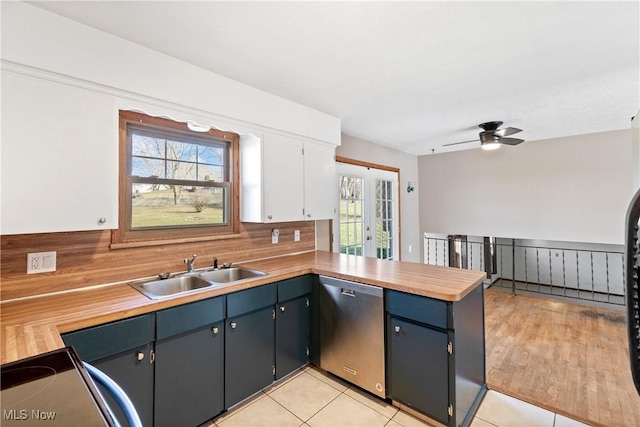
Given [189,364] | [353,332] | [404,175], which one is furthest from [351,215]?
[189,364]

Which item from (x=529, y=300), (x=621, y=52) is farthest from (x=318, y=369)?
(x=529, y=300)

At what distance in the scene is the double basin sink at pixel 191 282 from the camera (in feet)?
6.57

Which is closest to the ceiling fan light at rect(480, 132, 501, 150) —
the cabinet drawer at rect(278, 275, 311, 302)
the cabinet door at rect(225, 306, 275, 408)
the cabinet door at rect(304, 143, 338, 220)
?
the cabinet door at rect(304, 143, 338, 220)

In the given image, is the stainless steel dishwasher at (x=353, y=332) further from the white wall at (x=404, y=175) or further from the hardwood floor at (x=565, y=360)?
the white wall at (x=404, y=175)

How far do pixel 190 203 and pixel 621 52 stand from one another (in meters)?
3.33

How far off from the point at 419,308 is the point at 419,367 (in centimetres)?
40

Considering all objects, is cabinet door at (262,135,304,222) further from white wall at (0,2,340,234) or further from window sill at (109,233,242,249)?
white wall at (0,2,340,234)

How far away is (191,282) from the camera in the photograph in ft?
Result: 7.30

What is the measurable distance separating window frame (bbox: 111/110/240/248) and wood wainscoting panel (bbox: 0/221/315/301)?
6 centimetres

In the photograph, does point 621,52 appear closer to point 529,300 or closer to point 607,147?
point 607,147

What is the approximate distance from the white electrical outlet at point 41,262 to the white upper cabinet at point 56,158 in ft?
1.02

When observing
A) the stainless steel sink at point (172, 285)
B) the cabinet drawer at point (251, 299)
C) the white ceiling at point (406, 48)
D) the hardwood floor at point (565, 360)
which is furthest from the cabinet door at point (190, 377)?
the hardwood floor at point (565, 360)

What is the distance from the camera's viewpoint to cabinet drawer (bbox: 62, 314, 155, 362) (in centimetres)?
135

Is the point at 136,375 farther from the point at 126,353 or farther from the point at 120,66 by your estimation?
the point at 120,66
